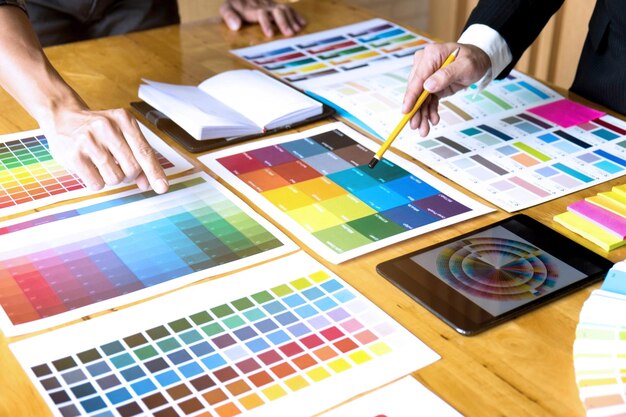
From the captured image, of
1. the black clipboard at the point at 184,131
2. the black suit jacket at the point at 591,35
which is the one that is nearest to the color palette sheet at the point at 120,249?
the black clipboard at the point at 184,131

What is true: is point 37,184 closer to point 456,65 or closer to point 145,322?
point 145,322

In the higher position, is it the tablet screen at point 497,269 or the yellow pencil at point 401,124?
the yellow pencil at point 401,124

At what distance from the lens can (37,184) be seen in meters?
1.46

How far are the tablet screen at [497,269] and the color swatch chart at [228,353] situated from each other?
0.44 feet

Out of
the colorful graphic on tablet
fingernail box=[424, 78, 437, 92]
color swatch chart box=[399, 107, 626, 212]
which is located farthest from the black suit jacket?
the colorful graphic on tablet

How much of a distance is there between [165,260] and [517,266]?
19.9 inches

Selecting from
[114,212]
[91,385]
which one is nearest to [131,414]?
[91,385]

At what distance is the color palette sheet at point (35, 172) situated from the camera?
1414 millimetres

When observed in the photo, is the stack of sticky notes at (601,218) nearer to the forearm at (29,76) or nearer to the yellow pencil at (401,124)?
the yellow pencil at (401,124)

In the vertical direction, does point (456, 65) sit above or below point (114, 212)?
above

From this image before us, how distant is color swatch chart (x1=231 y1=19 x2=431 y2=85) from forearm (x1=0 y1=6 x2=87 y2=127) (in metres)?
0.58

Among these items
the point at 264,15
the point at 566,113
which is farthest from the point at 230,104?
the point at 566,113

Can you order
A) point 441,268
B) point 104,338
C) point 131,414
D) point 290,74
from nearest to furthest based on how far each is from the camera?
1. point 131,414
2. point 104,338
3. point 441,268
4. point 290,74

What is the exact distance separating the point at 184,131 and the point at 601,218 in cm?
78
